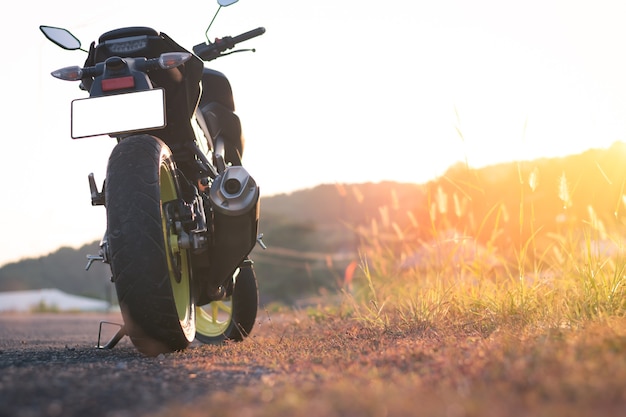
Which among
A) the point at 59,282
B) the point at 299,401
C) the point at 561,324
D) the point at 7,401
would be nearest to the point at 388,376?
the point at 299,401

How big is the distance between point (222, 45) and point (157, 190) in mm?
1668

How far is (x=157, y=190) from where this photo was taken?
9.12ft

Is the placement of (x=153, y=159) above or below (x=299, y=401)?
above

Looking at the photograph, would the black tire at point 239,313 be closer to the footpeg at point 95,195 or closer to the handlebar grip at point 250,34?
the footpeg at point 95,195

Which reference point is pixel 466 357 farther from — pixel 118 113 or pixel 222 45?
pixel 222 45

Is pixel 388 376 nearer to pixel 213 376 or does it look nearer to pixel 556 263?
pixel 213 376

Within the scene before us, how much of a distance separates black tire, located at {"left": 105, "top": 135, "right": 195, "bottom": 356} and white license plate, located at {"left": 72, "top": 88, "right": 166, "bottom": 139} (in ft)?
0.31

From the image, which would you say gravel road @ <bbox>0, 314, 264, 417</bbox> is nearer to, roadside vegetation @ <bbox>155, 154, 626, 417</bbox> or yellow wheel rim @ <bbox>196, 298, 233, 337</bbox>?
roadside vegetation @ <bbox>155, 154, 626, 417</bbox>

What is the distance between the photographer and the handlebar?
4160 millimetres

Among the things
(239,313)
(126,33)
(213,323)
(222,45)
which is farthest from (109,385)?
(222,45)

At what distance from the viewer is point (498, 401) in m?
1.50

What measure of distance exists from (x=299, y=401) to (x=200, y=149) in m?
2.12

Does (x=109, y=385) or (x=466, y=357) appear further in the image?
(x=466, y=357)

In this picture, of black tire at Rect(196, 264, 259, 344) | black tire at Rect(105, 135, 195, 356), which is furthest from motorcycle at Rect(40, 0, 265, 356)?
black tire at Rect(196, 264, 259, 344)
